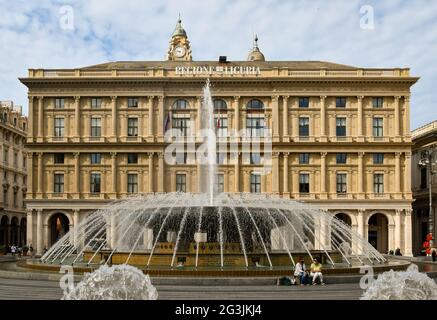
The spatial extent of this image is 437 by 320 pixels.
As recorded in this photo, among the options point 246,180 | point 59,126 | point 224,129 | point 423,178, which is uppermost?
point 59,126

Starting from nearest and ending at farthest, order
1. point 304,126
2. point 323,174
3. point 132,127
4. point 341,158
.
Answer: point 323,174
point 341,158
point 304,126
point 132,127

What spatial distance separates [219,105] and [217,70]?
138 inches

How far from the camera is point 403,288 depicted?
23.8 feet

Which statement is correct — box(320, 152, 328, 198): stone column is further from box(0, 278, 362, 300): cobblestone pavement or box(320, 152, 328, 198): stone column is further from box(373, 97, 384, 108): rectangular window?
box(0, 278, 362, 300): cobblestone pavement

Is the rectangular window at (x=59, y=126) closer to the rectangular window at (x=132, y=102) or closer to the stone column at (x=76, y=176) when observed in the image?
the stone column at (x=76, y=176)

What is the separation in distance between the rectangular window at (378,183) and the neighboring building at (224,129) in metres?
0.10

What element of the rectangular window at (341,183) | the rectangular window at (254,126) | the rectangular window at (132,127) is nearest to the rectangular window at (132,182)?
the rectangular window at (132,127)

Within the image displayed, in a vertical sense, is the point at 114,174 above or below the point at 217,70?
below

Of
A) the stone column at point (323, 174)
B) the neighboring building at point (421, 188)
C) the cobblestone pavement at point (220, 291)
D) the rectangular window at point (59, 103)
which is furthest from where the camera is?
the neighboring building at point (421, 188)

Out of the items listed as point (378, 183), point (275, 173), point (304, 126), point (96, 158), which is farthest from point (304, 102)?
point (96, 158)

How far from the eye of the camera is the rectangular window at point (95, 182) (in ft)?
188

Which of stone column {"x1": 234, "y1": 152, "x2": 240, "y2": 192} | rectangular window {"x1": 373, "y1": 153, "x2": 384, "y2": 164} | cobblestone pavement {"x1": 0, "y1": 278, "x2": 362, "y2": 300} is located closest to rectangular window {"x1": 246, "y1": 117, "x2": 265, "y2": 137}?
stone column {"x1": 234, "y1": 152, "x2": 240, "y2": 192}

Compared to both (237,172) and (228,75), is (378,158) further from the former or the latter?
(228,75)
